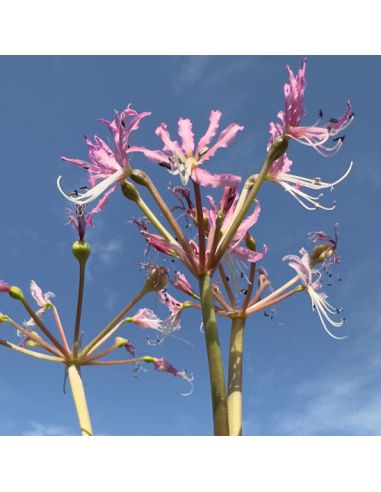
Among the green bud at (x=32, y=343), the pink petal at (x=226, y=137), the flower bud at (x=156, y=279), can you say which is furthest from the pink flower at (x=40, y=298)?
the pink petal at (x=226, y=137)

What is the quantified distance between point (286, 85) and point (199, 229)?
58 centimetres

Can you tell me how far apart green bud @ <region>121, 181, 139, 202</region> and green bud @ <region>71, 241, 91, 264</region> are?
→ 0.73 m

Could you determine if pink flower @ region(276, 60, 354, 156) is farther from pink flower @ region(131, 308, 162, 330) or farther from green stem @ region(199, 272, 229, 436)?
pink flower @ region(131, 308, 162, 330)

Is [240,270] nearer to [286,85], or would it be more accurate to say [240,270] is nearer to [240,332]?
[240,332]

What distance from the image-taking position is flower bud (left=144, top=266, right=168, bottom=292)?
8.21 ft

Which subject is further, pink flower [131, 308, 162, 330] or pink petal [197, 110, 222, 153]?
pink flower [131, 308, 162, 330]

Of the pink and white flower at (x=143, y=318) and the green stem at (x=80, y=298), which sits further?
the pink and white flower at (x=143, y=318)

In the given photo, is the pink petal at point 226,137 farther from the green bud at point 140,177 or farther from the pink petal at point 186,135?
the green bud at point 140,177

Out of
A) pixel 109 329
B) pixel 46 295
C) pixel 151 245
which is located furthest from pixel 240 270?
pixel 46 295

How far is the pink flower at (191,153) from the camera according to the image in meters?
2.11

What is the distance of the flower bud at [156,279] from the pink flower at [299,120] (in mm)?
758

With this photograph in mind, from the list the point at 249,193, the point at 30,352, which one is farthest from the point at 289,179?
the point at 30,352

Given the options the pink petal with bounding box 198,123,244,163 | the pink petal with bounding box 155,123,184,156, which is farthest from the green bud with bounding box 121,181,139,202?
the pink petal with bounding box 198,123,244,163

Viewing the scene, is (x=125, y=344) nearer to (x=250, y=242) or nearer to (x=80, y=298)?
(x=80, y=298)
